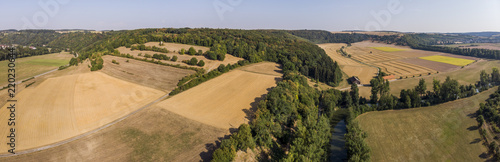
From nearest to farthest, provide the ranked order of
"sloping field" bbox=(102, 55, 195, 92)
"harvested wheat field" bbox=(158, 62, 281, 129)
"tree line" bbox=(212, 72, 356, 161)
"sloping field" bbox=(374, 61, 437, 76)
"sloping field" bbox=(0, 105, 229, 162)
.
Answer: "tree line" bbox=(212, 72, 356, 161) → "sloping field" bbox=(0, 105, 229, 162) → "harvested wheat field" bbox=(158, 62, 281, 129) → "sloping field" bbox=(102, 55, 195, 92) → "sloping field" bbox=(374, 61, 437, 76)

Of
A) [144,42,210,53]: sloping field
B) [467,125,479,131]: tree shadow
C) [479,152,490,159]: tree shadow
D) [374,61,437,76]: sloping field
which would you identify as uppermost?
[144,42,210,53]: sloping field

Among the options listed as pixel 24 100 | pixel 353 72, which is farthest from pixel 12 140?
pixel 353 72

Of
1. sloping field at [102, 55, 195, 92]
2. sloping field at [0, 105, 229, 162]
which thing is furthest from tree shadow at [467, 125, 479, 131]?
sloping field at [102, 55, 195, 92]

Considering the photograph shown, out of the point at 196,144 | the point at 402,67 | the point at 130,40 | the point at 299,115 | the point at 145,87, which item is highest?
the point at 130,40

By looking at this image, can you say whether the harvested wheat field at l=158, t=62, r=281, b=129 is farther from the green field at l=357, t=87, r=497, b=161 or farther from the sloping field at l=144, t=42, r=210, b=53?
the sloping field at l=144, t=42, r=210, b=53

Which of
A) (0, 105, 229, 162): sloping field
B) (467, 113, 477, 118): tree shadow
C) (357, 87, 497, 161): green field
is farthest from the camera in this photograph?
(467, 113, 477, 118): tree shadow

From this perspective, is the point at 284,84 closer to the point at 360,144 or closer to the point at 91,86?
the point at 360,144
